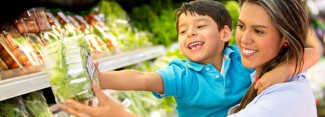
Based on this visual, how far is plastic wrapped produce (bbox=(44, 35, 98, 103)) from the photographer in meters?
1.28

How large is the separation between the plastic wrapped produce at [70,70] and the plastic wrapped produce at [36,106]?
735 mm

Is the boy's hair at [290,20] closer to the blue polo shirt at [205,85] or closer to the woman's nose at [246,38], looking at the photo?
the woman's nose at [246,38]

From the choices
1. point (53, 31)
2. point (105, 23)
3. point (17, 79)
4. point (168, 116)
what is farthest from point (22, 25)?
point (168, 116)

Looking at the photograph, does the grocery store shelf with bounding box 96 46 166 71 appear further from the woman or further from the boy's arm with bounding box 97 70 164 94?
the woman

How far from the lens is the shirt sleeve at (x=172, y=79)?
72.3 inches

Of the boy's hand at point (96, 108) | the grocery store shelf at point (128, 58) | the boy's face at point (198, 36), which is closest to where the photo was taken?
the boy's hand at point (96, 108)

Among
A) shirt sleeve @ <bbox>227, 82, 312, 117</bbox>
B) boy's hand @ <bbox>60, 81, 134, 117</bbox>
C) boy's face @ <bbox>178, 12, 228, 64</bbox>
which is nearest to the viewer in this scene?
boy's hand @ <bbox>60, 81, 134, 117</bbox>

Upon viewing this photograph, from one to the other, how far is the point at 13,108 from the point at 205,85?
0.89 metres

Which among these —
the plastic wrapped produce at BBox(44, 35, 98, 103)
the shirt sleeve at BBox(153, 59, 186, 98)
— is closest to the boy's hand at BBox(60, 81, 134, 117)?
the plastic wrapped produce at BBox(44, 35, 98, 103)

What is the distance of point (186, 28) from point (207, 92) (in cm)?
32

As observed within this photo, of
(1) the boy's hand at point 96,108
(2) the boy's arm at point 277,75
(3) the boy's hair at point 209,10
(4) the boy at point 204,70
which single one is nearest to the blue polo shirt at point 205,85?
(4) the boy at point 204,70

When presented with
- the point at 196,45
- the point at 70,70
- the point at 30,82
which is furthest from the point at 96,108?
the point at 196,45

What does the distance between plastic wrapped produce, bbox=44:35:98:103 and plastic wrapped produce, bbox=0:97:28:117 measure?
0.68m

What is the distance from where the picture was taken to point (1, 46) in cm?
195
